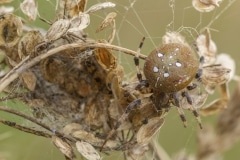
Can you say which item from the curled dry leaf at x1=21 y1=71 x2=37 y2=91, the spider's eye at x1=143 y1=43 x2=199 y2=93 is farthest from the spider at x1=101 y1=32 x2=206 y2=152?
the curled dry leaf at x1=21 y1=71 x2=37 y2=91

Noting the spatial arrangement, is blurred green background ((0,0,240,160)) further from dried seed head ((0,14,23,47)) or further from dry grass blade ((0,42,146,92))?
dry grass blade ((0,42,146,92))

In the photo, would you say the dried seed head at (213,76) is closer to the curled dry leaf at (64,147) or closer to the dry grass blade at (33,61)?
the dry grass blade at (33,61)

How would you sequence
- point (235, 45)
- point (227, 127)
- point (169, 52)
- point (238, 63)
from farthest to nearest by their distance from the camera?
point (235, 45), point (238, 63), point (169, 52), point (227, 127)

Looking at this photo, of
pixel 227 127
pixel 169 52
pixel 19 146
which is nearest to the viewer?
pixel 227 127

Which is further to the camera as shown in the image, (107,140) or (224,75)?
(224,75)

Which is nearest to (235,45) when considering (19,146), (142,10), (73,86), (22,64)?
(142,10)

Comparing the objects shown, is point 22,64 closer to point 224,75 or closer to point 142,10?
point 224,75

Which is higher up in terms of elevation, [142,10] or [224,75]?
[142,10]
